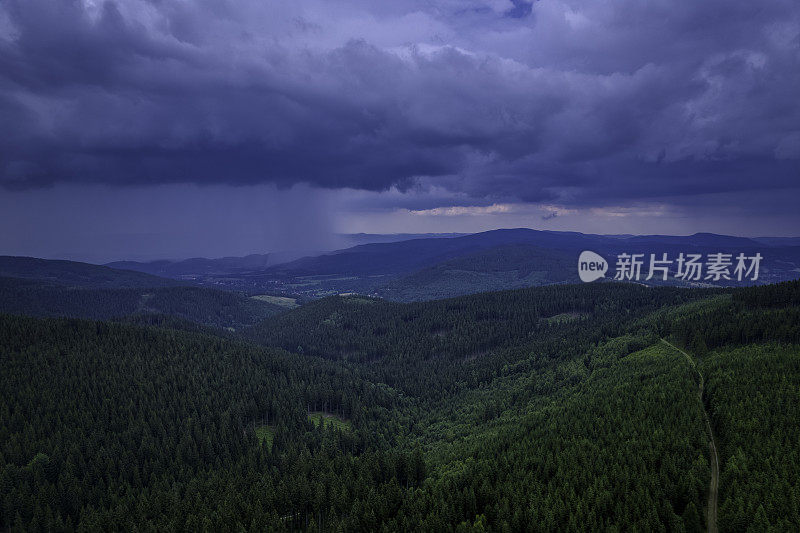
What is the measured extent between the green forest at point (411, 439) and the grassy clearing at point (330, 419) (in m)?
1.16

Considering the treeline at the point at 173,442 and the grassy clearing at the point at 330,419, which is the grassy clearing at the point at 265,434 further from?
the grassy clearing at the point at 330,419

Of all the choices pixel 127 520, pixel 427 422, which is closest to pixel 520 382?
pixel 427 422

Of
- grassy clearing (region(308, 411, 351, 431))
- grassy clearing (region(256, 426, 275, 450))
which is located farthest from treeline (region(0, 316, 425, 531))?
grassy clearing (region(308, 411, 351, 431))

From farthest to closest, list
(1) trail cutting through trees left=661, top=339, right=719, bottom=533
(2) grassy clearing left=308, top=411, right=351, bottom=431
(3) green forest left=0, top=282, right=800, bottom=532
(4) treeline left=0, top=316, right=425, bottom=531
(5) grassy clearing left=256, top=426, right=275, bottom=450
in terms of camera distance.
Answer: (2) grassy clearing left=308, top=411, right=351, bottom=431 → (5) grassy clearing left=256, top=426, right=275, bottom=450 → (4) treeline left=0, top=316, right=425, bottom=531 → (3) green forest left=0, top=282, right=800, bottom=532 → (1) trail cutting through trees left=661, top=339, right=719, bottom=533

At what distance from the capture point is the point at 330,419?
17500cm

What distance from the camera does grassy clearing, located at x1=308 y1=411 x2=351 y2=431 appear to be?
544ft

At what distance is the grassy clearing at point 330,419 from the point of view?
544 ft

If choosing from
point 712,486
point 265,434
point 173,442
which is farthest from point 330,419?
point 712,486

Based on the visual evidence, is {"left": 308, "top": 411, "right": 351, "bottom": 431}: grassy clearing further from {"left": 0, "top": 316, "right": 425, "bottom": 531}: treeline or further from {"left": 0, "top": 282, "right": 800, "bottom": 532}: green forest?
{"left": 0, "top": 316, "right": 425, "bottom": 531}: treeline

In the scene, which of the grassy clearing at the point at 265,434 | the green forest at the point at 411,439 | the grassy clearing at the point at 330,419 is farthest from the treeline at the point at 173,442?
the grassy clearing at the point at 330,419

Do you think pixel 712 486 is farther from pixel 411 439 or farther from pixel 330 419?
pixel 330 419

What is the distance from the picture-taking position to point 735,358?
120 metres

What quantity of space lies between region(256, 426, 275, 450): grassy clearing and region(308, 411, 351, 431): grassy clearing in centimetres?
1863

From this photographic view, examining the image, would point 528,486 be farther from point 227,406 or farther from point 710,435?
point 227,406
